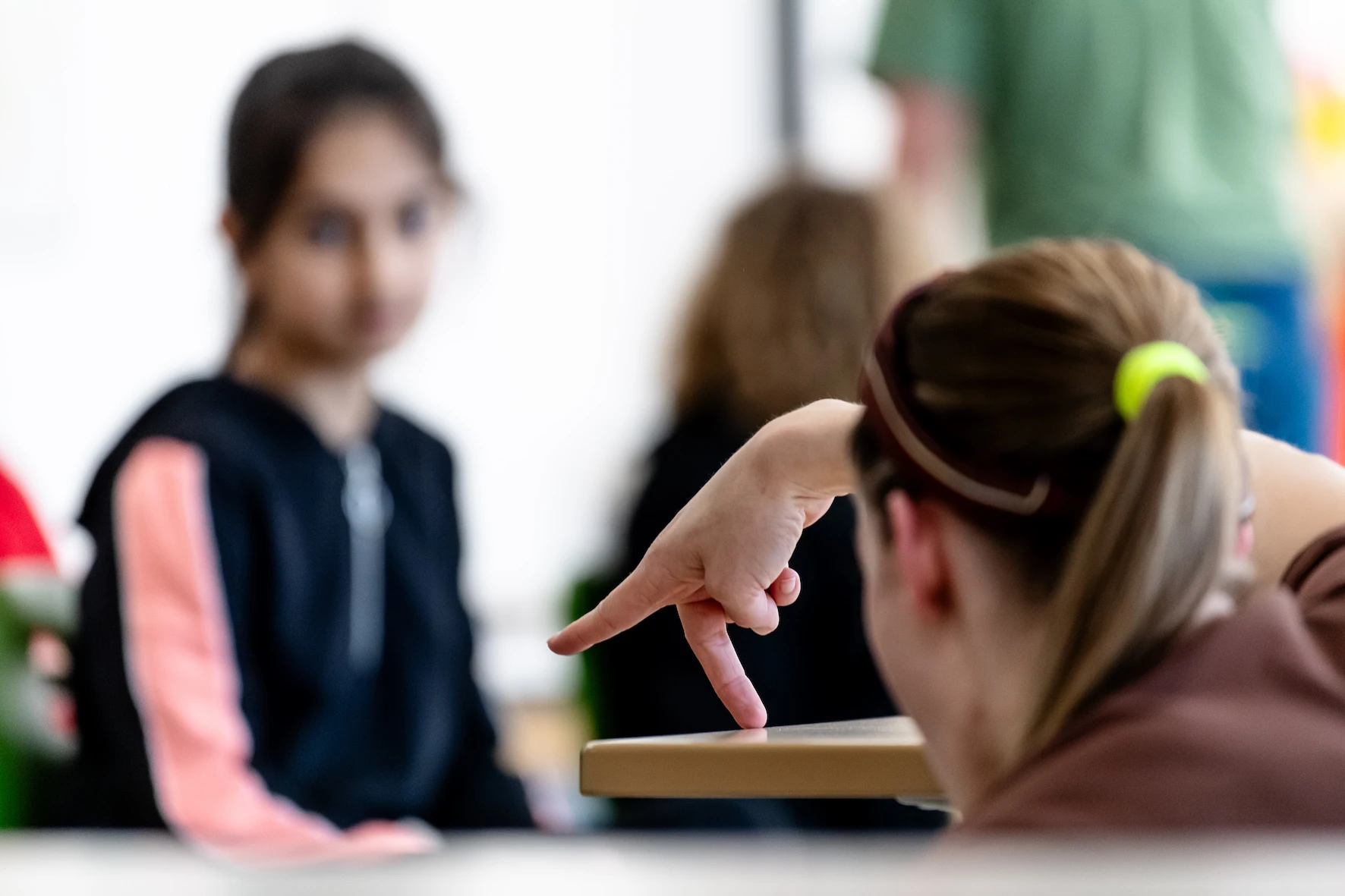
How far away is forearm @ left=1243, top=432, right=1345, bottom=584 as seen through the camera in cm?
78

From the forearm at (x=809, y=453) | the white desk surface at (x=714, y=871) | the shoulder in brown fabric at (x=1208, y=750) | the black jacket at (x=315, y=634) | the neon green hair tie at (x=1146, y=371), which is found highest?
the white desk surface at (x=714, y=871)

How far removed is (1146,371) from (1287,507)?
25 centimetres

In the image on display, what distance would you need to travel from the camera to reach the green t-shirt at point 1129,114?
156 centimetres

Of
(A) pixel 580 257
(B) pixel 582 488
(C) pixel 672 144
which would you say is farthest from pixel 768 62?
(B) pixel 582 488

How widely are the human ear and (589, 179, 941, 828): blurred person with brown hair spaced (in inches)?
6.3

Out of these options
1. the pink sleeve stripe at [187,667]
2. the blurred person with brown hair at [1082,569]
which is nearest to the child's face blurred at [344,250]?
the pink sleeve stripe at [187,667]

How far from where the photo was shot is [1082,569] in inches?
22.6

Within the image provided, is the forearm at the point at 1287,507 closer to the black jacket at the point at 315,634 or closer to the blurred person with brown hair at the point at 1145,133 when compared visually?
the blurred person with brown hair at the point at 1145,133

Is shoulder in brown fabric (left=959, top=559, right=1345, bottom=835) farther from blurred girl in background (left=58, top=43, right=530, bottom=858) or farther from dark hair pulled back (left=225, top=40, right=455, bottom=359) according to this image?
dark hair pulled back (left=225, top=40, right=455, bottom=359)

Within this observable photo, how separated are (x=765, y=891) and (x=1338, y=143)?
3.17m

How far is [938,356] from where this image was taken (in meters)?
0.62

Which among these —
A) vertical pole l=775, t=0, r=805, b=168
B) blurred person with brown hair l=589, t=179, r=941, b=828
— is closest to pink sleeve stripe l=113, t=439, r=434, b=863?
blurred person with brown hair l=589, t=179, r=941, b=828

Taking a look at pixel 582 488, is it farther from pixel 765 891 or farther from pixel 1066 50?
pixel 765 891

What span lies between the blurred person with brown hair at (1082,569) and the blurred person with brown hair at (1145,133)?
909 mm
